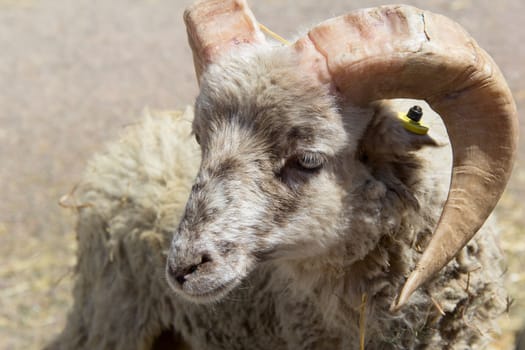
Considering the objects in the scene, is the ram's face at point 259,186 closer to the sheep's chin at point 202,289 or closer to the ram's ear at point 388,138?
the sheep's chin at point 202,289

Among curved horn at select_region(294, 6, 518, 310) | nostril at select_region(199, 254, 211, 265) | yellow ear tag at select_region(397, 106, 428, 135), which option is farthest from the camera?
yellow ear tag at select_region(397, 106, 428, 135)

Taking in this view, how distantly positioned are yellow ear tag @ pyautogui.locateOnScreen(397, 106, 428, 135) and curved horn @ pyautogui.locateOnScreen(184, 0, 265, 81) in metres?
0.73

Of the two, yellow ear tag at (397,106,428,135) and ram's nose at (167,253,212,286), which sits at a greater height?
yellow ear tag at (397,106,428,135)

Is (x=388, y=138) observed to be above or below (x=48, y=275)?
above

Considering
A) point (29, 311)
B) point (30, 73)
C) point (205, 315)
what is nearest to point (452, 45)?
point (205, 315)

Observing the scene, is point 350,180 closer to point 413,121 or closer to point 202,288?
point 413,121

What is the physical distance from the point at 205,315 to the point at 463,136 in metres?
1.84

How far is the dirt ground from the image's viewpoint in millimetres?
6141

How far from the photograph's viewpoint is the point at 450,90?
118 inches

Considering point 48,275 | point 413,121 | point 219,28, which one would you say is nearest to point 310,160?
point 413,121

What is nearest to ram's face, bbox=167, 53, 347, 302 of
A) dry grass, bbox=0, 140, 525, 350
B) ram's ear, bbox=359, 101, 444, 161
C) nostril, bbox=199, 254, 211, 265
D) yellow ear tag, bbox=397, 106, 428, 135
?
nostril, bbox=199, 254, 211, 265

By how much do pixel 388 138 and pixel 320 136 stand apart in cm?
28

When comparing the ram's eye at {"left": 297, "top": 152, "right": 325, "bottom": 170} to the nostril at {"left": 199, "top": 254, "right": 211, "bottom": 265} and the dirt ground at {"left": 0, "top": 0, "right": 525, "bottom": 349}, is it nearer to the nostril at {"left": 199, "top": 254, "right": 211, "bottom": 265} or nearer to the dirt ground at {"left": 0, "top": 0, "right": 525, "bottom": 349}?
the nostril at {"left": 199, "top": 254, "right": 211, "bottom": 265}

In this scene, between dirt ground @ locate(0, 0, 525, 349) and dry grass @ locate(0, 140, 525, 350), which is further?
dirt ground @ locate(0, 0, 525, 349)
